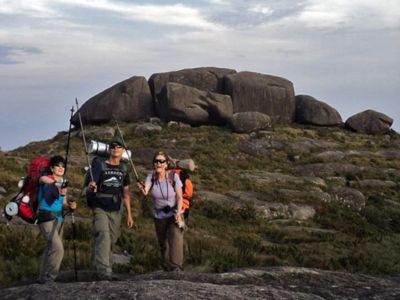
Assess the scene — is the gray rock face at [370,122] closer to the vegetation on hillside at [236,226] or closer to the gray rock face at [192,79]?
the vegetation on hillside at [236,226]

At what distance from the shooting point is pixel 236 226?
764 inches

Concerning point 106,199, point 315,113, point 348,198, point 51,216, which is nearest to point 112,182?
point 106,199

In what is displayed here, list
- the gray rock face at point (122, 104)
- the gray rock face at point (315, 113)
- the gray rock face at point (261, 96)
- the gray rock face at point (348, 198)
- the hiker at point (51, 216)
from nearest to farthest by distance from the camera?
the hiker at point (51, 216) → the gray rock face at point (348, 198) → the gray rock face at point (122, 104) → the gray rock face at point (261, 96) → the gray rock face at point (315, 113)

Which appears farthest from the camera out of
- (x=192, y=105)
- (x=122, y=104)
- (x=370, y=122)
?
(x=370, y=122)

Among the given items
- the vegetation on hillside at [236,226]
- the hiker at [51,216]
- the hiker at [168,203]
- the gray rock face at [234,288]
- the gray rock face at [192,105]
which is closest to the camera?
the gray rock face at [234,288]

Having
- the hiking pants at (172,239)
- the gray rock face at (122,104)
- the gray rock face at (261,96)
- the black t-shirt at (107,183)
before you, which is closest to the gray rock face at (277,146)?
the gray rock face at (261,96)

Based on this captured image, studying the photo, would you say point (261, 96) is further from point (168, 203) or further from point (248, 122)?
point (168, 203)

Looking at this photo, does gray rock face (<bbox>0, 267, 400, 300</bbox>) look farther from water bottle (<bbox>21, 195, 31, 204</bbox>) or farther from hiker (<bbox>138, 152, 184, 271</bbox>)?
water bottle (<bbox>21, 195, 31, 204</bbox>)

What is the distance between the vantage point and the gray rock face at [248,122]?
47531mm

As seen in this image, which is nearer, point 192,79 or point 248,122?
point 248,122

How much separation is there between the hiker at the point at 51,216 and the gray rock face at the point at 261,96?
44.7 metres

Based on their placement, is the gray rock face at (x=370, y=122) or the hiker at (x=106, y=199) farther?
the gray rock face at (x=370, y=122)

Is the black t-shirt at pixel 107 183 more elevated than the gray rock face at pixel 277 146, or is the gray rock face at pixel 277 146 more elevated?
the black t-shirt at pixel 107 183

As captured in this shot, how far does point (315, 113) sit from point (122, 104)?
57.8 feet
